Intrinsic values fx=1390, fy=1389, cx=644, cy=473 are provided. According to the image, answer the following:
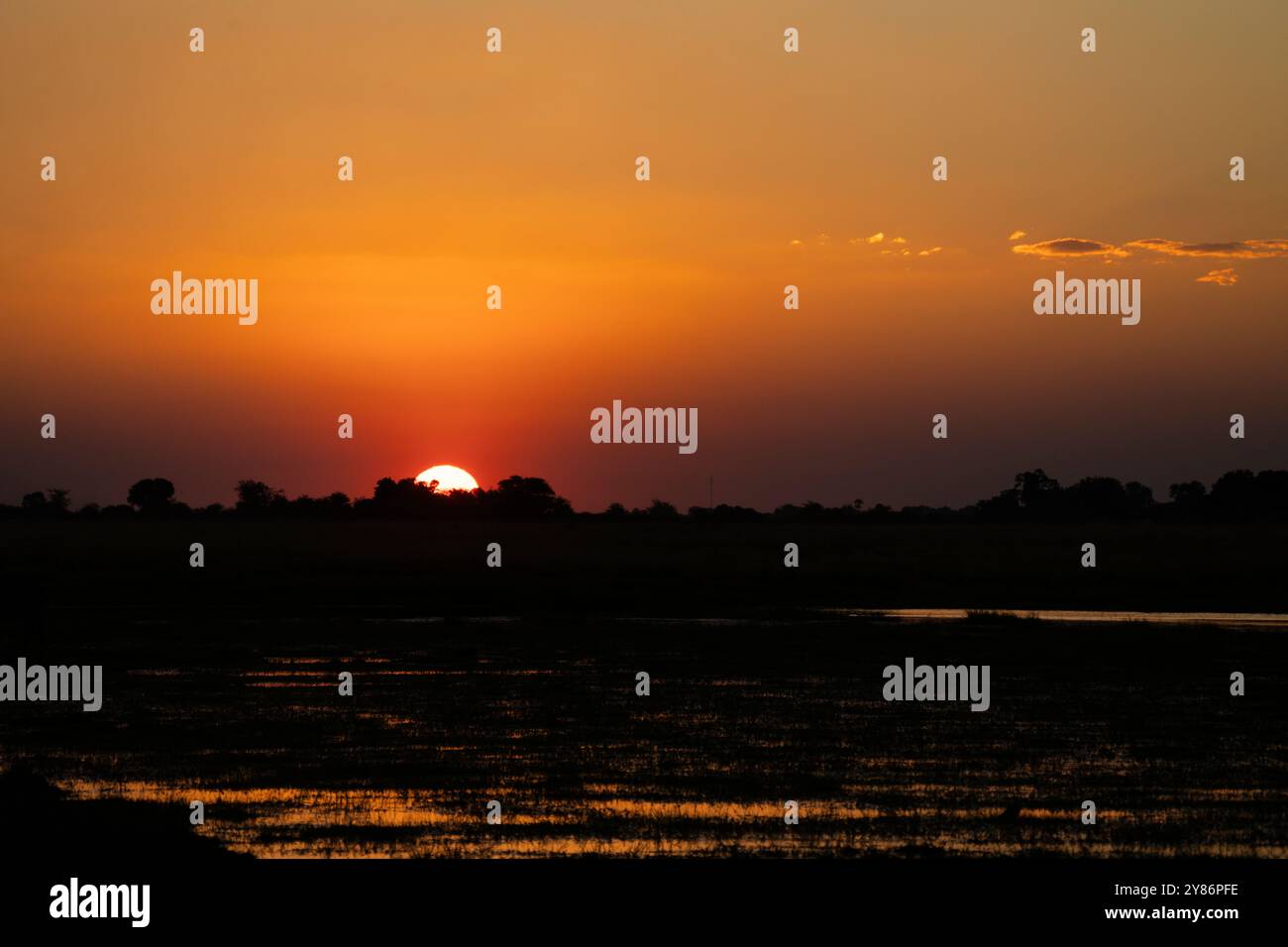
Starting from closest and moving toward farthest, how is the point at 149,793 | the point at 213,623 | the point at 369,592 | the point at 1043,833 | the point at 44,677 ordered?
the point at 1043,833 → the point at 149,793 → the point at 44,677 → the point at 213,623 → the point at 369,592

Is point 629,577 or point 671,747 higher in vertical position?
point 629,577

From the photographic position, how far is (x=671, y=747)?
25.6 m

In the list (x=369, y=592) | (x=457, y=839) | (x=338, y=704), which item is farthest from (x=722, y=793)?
(x=369, y=592)

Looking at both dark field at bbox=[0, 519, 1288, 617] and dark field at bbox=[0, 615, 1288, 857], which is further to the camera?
dark field at bbox=[0, 519, 1288, 617]

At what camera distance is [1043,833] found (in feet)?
61.0

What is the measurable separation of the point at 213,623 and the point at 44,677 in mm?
20414

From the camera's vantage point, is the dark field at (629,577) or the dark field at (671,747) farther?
the dark field at (629,577)

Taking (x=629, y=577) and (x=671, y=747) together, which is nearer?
(x=671, y=747)

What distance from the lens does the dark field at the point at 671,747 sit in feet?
61.1

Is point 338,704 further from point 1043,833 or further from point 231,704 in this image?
point 1043,833

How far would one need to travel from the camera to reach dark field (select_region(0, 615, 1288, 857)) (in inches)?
733

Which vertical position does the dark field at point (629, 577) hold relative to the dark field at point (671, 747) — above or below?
above
